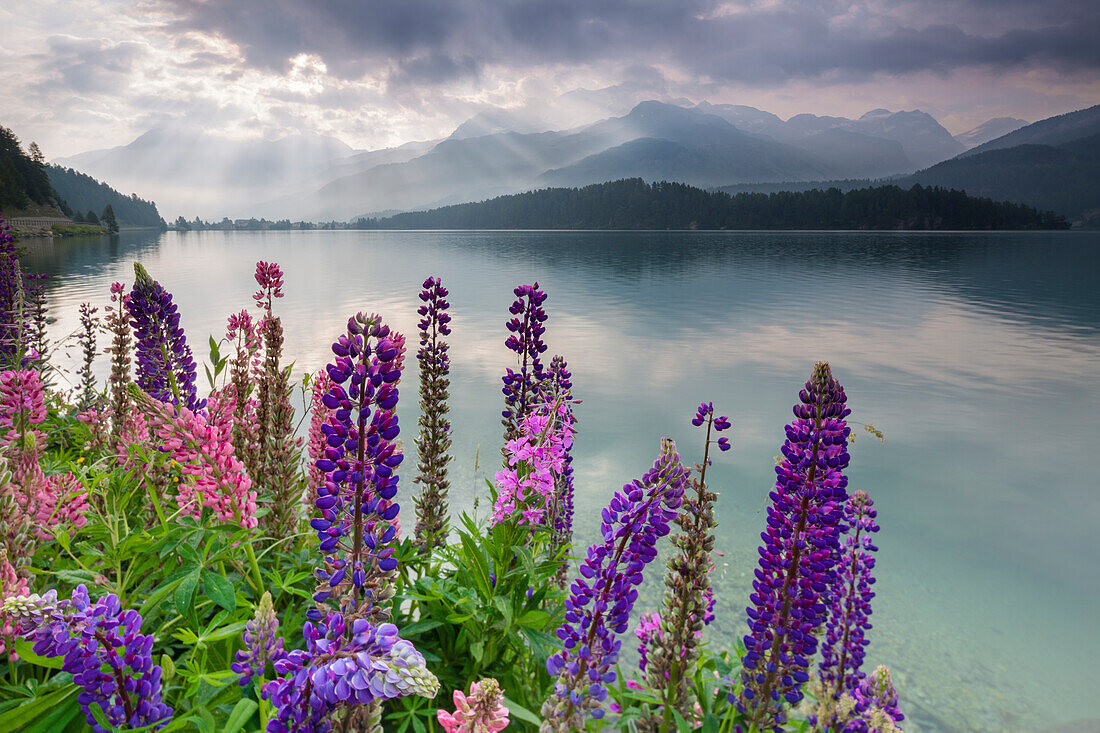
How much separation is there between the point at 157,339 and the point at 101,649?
15.6ft

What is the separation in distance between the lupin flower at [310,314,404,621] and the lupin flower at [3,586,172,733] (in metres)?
0.71

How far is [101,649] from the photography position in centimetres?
207

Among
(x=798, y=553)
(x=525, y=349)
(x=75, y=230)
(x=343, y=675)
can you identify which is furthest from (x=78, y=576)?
(x=75, y=230)

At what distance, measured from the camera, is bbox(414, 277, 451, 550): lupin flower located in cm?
630

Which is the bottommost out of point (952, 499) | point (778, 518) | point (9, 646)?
point (952, 499)

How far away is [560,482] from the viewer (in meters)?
4.72

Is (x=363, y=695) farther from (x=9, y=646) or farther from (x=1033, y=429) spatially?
(x=1033, y=429)

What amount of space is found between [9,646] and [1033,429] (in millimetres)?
30863

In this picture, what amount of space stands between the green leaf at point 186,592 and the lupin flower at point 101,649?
91 cm

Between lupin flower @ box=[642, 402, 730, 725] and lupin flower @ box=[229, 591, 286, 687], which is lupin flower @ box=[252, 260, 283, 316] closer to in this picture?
lupin flower @ box=[229, 591, 286, 687]

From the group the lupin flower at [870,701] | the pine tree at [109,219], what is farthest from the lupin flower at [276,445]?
the pine tree at [109,219]

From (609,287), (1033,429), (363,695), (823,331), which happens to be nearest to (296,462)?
(363,695)

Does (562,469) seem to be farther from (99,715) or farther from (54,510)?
(54,510)

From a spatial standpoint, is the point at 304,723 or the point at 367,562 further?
the point at 367,562
